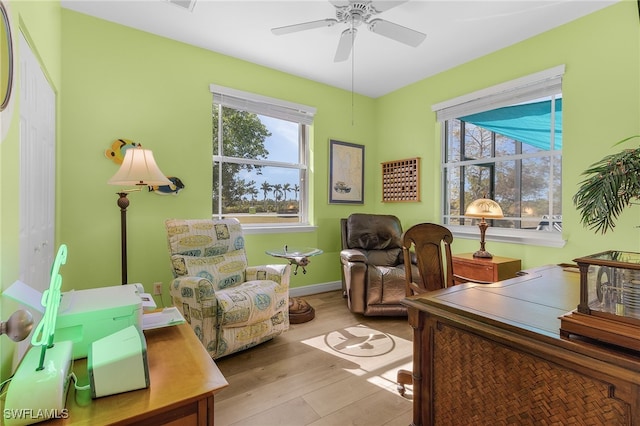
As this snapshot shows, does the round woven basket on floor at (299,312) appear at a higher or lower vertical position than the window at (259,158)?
lower

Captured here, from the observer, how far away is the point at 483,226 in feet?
9.73

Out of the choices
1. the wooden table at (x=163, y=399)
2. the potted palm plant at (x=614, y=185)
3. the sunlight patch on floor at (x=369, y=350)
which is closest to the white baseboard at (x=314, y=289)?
the sunlight patch on floor at (x=369, y=350)

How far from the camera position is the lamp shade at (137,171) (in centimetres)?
211

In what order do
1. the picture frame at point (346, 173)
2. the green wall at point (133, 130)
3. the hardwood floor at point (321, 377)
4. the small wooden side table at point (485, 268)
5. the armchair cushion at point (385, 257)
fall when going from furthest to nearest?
the picture frame at point (346, 173), the armchair cushion at point (385, 257), the small wooden side table at point (485, 268), the green wall at point (133, 130), the hardwood floor at point (321, 377)

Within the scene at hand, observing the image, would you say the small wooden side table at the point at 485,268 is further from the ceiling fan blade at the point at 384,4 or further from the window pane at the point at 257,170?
the ceiling fan blade at the point at 384,4

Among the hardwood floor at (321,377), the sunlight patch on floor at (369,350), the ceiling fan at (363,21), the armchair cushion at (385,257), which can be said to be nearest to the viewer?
the hardwood floor at (321,377)

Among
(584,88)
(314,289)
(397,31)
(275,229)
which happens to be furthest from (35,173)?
(584,88)

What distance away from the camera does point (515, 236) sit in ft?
9.76

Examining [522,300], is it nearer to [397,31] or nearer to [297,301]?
[397,31]

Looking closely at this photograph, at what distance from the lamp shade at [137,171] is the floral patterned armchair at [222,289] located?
47 centimetres

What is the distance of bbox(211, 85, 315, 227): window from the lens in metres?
3.30

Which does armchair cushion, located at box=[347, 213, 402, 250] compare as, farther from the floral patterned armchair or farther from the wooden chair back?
the wooden chair back

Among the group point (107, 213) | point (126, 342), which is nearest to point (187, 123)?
point (107, 213)

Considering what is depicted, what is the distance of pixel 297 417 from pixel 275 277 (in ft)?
3.65
